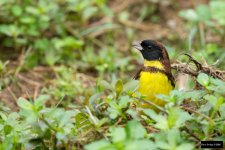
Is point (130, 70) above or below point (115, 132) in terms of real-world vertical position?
below

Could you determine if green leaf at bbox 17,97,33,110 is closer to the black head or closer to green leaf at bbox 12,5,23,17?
the black head

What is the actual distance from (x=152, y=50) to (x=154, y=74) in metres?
0.36

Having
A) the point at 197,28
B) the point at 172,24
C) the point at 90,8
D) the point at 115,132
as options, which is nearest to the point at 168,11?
the point at 172,24

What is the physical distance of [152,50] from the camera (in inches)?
188

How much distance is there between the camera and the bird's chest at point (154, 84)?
435 centimetres

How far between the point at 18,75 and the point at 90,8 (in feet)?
3.96

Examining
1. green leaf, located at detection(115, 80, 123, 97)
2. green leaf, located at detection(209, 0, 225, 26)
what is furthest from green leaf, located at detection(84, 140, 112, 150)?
green leaf, located at detection(209, 0, 225, 26)

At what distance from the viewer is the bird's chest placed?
4.35 meters

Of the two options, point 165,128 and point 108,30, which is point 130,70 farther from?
point 165,128

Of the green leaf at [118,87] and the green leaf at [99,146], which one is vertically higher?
the green leaf at [118,87]

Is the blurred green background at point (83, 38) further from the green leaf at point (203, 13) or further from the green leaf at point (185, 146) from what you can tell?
the green leaf at point (185, 146)

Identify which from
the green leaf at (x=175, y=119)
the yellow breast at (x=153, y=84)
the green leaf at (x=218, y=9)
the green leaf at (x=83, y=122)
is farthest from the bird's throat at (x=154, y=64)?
the green leaf at (x=175, y=119)

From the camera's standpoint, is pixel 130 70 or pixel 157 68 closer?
pixel 157 68

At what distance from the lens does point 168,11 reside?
7.10 meters
